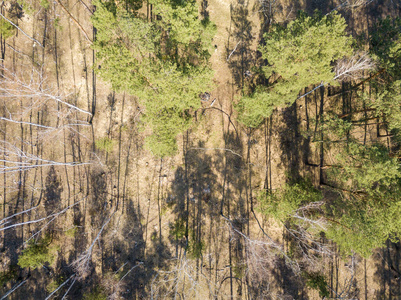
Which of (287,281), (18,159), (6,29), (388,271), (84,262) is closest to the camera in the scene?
(6,29)

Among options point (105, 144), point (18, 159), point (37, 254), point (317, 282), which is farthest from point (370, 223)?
point (18, 159)

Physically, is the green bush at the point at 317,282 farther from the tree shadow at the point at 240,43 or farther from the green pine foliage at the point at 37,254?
the green pine foliage at the point at 37,254

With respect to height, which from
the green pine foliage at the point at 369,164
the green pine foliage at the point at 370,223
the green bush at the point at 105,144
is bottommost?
the green pine foliage at the point at 370,223

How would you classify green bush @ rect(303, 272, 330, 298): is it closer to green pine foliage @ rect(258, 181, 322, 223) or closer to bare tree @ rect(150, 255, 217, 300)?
green pine foliage @ rect(258, 181, 322, 223)

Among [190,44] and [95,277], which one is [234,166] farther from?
[95,277]

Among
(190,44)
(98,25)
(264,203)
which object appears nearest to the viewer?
(98,25)

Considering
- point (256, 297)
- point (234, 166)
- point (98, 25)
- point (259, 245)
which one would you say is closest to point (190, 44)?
point (98, 25)

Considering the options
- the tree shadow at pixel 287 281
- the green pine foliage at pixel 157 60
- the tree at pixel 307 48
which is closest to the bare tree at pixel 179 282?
the tree shadow at pixel 287 281

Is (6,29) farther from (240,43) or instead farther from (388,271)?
(388,271)

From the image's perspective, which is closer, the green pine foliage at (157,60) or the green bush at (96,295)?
the green pine foliage at (157,60)
